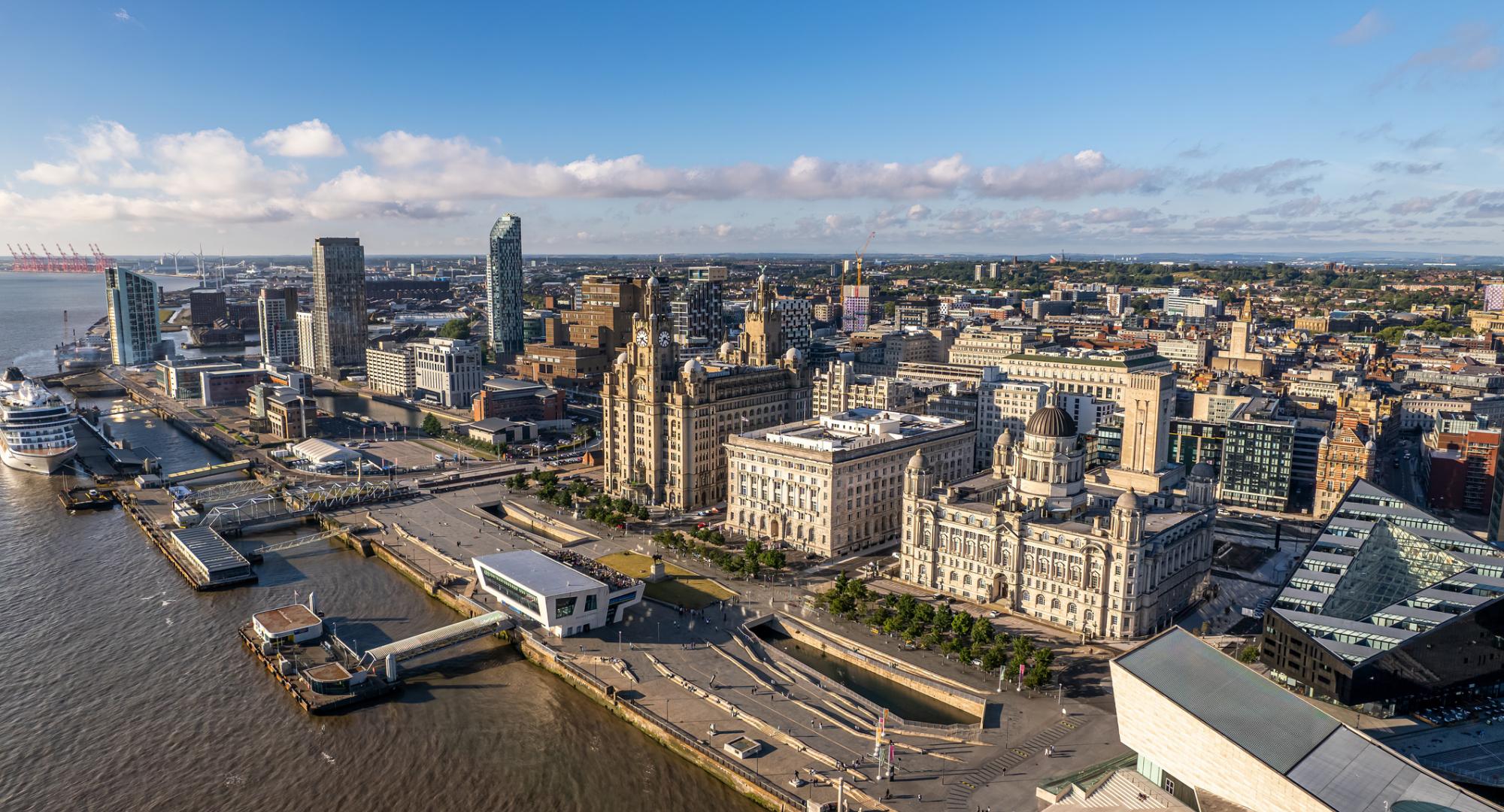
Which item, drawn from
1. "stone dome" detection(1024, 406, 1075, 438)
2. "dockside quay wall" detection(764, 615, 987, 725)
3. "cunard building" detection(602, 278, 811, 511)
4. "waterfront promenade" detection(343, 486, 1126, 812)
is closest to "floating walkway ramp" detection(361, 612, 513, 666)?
"waterfront promenade" detection(343, 486, 1126, 812)

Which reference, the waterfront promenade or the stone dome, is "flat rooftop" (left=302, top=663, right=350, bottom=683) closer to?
the waterfront promenade

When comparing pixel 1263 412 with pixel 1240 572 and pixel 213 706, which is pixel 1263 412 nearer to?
pixel 1240 572

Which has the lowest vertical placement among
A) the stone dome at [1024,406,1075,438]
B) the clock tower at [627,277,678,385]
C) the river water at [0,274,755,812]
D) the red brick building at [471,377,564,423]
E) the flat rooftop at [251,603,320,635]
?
the river water at [0,274,755,812]

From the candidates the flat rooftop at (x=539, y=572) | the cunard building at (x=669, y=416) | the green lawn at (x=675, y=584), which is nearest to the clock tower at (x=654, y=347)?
the cunard building at (x=669, y=416)

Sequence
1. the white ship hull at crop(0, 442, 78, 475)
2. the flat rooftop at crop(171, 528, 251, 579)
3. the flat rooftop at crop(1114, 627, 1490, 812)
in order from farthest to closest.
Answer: the white ship hull at crop(0, 442, 78, 475) → the flat rooftop at crop(171, 528, 251, 579) → the flat rooftop at crop(1114, 627, 1490, 812)

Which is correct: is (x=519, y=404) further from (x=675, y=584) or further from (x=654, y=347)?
(x=675, y=584)

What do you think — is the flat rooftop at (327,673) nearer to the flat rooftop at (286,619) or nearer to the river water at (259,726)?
the river water at (259,726)
